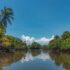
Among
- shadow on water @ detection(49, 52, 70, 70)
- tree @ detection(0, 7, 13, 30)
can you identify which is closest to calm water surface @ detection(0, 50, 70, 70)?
shadow on water @ detection(49, 52, 70, 70)

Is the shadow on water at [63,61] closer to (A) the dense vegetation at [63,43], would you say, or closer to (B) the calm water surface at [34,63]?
(B) the calm water surface at [34,63]

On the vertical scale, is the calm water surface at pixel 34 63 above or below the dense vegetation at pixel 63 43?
below

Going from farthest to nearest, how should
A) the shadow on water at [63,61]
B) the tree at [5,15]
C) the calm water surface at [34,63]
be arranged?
the tree at [5,15] → the shadow on water at [63,61] → the calm water surface at [34,63]

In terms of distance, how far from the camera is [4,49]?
61.7 m

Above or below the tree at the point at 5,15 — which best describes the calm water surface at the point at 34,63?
below

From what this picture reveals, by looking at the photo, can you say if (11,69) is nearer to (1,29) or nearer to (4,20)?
(1,29)

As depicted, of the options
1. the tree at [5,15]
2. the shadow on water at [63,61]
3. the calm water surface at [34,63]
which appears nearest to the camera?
the calm water surface at [34,63]

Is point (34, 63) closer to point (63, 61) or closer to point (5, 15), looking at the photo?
point (63, 61)

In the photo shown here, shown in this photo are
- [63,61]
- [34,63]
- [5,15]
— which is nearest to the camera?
[34,63]

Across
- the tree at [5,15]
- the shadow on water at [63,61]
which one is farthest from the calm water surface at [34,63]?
the tree at [5,15]

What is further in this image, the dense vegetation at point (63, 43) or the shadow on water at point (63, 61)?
the dense vegetation at point (63, 43)

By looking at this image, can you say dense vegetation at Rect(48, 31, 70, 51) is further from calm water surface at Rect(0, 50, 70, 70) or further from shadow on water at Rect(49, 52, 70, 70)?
calm water surface at Rect(0, 50, 70, 70)

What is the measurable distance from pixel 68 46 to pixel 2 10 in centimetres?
1996

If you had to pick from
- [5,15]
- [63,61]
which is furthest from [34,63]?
[5,15]
